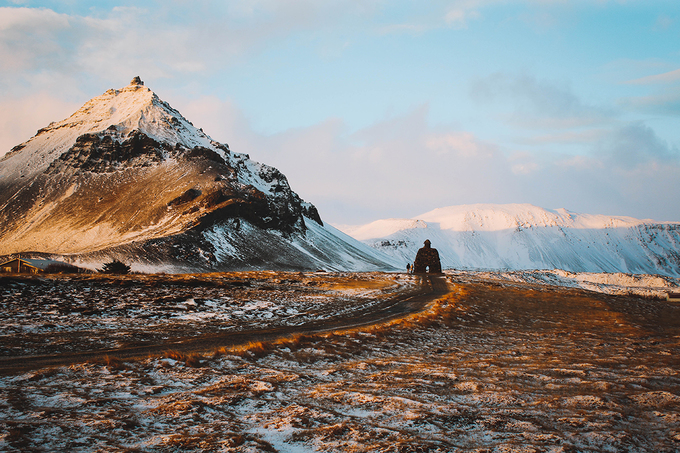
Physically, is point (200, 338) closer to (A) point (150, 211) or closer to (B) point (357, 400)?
(B) point (357, 400)

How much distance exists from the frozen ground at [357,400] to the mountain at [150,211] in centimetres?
10856

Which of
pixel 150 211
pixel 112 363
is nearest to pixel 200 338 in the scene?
pixel 112 363

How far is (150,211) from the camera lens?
149 meters

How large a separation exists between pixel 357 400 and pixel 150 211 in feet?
518

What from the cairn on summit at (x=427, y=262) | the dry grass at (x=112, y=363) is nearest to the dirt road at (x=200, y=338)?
the dry grass at (x=112, y=363)

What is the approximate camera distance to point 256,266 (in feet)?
446

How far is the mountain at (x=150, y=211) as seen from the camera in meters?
129

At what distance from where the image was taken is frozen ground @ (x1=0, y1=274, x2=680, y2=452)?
563 cm

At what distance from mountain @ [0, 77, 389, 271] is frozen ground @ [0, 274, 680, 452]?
109 m

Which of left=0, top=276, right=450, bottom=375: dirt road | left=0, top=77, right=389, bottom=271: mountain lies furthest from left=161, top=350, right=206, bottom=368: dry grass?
left=0, top=77, right=389, bottom=271: mountain

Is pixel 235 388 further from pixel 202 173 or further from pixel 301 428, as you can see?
pixel 202 173

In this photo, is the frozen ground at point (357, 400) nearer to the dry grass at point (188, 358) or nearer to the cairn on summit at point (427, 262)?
the dry grass at point (188, 358)

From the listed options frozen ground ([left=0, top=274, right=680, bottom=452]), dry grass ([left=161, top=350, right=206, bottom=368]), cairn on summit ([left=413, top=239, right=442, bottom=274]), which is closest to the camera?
frozen ground ([left=0, top=274, right=680, bottom=452])

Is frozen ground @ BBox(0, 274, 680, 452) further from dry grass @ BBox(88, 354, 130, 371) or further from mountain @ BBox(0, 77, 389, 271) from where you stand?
mountain @ BBox(0, 77, 389, 271)
